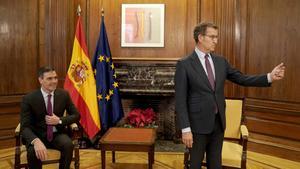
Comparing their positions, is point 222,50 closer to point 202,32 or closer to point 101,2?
point 101,2

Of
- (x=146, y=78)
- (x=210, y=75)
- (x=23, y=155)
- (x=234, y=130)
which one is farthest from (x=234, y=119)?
(x=23, y=155)

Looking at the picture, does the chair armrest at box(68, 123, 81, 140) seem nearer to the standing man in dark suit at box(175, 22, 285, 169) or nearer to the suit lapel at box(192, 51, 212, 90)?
the standing man in dark suit at box(175, 22, 285, 169)

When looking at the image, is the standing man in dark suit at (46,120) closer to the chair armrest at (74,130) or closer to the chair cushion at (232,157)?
the chair armrest at (74,130)

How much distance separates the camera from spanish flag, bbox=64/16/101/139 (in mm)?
4309

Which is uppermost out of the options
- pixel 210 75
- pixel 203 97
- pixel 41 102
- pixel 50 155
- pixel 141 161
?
pixel 210 75

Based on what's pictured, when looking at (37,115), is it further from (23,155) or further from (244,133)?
(244,133)

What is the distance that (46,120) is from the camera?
2.96 metres

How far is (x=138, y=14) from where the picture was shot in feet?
16.7

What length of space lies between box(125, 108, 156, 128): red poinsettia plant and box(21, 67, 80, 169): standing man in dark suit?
164 centimetres

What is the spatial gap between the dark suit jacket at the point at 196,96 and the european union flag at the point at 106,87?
2388mm

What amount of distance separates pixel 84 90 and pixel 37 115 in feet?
4.54

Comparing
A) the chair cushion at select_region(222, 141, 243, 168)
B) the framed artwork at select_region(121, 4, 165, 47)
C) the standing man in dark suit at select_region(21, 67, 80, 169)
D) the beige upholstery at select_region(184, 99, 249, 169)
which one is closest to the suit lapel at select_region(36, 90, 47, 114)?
the standing man in dark suit at select_region(21, 67, 80, 169)

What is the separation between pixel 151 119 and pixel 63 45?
169cm

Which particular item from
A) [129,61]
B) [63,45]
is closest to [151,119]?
[129,61]
